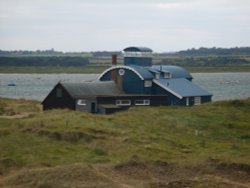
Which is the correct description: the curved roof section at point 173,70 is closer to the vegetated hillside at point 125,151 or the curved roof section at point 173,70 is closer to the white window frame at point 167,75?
the white window frame at point 167,75

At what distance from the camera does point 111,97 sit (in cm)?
5000

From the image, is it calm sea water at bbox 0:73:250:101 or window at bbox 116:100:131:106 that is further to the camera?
calm sea water at bbox 0:73:250:101

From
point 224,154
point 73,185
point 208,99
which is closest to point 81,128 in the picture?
point 224,154

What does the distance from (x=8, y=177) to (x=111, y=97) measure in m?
24.0

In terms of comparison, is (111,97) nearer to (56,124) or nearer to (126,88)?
(126,88)

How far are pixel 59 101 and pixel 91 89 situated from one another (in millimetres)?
2870

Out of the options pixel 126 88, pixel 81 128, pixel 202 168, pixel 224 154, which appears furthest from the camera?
pixel 126 88

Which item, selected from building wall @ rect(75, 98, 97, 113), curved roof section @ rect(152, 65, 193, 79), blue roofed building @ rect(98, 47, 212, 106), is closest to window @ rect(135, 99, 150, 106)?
blue roofed building @ rect(98, 47, 212, 106)

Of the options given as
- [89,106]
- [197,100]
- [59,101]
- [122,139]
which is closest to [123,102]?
[89,106]

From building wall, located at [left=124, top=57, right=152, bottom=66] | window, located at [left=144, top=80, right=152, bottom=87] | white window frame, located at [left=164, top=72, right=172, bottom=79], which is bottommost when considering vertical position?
window, located at [left=144, top=80, right=152, bottom=87]

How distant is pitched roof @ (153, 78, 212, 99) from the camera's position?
53300mm

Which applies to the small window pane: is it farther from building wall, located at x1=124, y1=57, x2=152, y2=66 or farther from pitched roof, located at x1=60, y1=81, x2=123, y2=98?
building wall, located at x1=124, y1=57, x2=152, y2=66

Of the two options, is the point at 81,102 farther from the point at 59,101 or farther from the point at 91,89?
the point at 91,89

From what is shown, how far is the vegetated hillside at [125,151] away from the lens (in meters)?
25.7
